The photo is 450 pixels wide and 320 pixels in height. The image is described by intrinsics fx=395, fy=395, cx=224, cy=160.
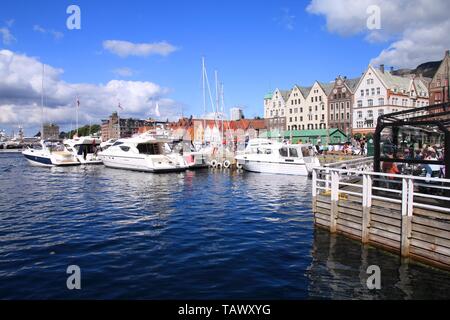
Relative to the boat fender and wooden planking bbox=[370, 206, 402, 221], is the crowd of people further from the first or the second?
the boat fender

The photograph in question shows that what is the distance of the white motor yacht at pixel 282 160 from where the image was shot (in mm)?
39978

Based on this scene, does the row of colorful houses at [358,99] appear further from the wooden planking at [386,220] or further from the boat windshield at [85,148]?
the wooden planking at [386,220]

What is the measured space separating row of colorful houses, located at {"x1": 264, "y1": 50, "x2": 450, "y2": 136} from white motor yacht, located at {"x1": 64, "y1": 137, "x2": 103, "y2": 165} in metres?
52.4

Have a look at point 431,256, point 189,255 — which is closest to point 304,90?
point 189,255

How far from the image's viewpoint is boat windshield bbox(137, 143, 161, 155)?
46.4 metres

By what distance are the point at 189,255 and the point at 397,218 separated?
652 centimetres

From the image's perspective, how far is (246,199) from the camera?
25.0 meters

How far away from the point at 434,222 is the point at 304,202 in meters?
13.2

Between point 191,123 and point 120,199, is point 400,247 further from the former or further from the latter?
point 191,123

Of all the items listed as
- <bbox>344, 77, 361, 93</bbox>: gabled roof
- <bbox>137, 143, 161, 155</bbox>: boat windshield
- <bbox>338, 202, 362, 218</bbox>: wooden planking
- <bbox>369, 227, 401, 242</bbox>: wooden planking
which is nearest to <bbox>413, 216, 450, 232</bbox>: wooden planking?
<bbox>369, 227, 401, 242</bbox>: wooden planking

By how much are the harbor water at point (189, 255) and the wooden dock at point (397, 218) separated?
39 centimetres

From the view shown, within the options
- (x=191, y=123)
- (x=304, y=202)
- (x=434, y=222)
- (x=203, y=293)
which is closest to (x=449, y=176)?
(x=434, y=222)

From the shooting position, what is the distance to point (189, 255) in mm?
12781

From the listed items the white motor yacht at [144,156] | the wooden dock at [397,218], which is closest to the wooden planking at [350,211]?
the wooden dock at [397,218]
